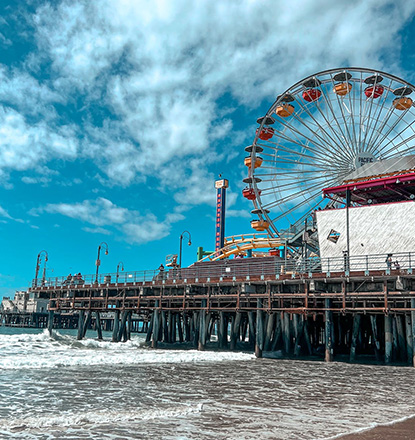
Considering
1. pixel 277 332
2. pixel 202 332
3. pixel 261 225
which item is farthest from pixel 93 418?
pixel 261 225

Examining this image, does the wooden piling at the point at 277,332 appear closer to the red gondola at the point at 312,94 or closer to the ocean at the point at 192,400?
the ocean at the point at 192,400

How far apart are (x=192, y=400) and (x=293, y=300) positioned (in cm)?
1862

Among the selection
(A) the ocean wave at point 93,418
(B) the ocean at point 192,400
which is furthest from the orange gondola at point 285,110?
(A) the ocean wave at point 93,418

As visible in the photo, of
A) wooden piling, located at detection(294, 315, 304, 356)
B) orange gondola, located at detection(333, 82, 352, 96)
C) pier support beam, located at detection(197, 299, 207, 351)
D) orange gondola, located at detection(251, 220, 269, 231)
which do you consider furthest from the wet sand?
orange gondola, located at detection(333, 82, 352, 96)

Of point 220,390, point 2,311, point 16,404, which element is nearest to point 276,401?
point 220,390

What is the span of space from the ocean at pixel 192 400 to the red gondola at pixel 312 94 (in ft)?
81.8

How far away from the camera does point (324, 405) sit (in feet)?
39.5

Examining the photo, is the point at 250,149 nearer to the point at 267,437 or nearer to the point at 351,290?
the point at 351,290

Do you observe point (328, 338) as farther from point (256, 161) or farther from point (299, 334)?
point (256, 161)

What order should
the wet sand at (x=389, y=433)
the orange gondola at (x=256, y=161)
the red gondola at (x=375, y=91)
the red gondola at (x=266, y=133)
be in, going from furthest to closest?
the red gondola at (x=266, y=133)
the orange gondola at (x=256, y=161)
the red gondola at (x=375, y=91)
the wet sand at (x=389, y=433)

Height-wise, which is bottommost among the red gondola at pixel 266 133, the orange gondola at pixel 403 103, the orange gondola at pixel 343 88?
the red gondola at pixel 266 133

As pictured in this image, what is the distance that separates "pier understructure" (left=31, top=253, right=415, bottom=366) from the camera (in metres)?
24.4

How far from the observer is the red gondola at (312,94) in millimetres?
39250

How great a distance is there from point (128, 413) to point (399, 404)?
7347 mm
